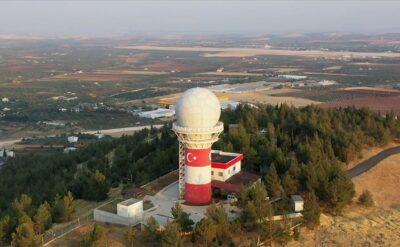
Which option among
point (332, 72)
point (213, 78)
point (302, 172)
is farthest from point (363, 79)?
point (302, 172)

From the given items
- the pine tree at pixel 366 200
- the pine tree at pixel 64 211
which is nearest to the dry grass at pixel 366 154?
the pine tree at pixel 366 200

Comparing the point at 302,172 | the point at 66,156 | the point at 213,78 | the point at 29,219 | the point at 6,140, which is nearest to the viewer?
the point at 29,219

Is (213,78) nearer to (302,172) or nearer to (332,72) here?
(332,72)

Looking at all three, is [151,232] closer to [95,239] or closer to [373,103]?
[95,239]

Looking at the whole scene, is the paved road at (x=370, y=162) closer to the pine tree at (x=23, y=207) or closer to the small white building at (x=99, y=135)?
the pine tree at (x=23, y=207)

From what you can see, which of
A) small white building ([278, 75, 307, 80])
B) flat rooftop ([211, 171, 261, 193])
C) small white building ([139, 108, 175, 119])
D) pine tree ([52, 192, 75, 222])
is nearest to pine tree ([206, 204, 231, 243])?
flat rooftop ([211, 171, 261, 193])

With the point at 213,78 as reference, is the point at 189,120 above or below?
above

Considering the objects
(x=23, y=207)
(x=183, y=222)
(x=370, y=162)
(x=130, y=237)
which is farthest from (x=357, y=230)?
(x=23, y=207)

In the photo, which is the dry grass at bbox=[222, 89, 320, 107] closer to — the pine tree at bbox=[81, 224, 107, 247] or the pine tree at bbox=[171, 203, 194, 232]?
the pine tree at bbox=[171, 203, 194, 232]
